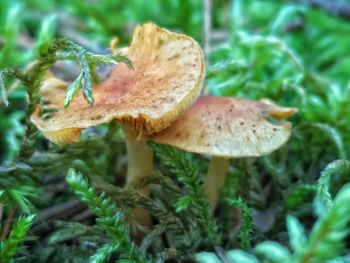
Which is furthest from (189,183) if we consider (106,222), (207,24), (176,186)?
(207,24)

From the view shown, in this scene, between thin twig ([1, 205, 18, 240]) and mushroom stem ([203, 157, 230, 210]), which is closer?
thin twig ([1, 205, 18, 240])

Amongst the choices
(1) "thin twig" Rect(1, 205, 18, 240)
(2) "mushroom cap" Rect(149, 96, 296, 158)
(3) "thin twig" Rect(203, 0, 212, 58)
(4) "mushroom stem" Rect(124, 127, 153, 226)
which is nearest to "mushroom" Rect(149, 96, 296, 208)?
(2) "mushroom cap" Rect(149, 96, 296, 158)

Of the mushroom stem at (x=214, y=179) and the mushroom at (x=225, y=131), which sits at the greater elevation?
the mushroom at (x=225, y=131)

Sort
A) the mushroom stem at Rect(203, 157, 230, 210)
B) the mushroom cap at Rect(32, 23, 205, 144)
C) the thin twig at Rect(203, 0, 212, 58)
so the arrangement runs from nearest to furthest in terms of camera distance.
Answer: the mushroom cap at Rect(32, 23, 205, 144)
the mushroom stem at Rect(203, 157, 230, 210)
the thin twig at Rect(203, 0, 212, 58)

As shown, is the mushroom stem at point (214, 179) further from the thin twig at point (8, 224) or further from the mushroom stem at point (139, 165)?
the thin twig at point (8, 224)

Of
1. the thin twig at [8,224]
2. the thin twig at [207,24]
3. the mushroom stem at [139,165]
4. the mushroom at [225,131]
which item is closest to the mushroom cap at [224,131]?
the mushroom at [225,131]

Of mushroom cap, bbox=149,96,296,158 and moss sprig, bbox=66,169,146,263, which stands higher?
mushroom cap, bbox=149,96,296,158

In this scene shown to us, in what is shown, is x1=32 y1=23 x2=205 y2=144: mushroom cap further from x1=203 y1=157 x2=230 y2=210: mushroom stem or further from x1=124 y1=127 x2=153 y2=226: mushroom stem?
x1=203 y1=157 x2=230 y2=210: mushroom stem
